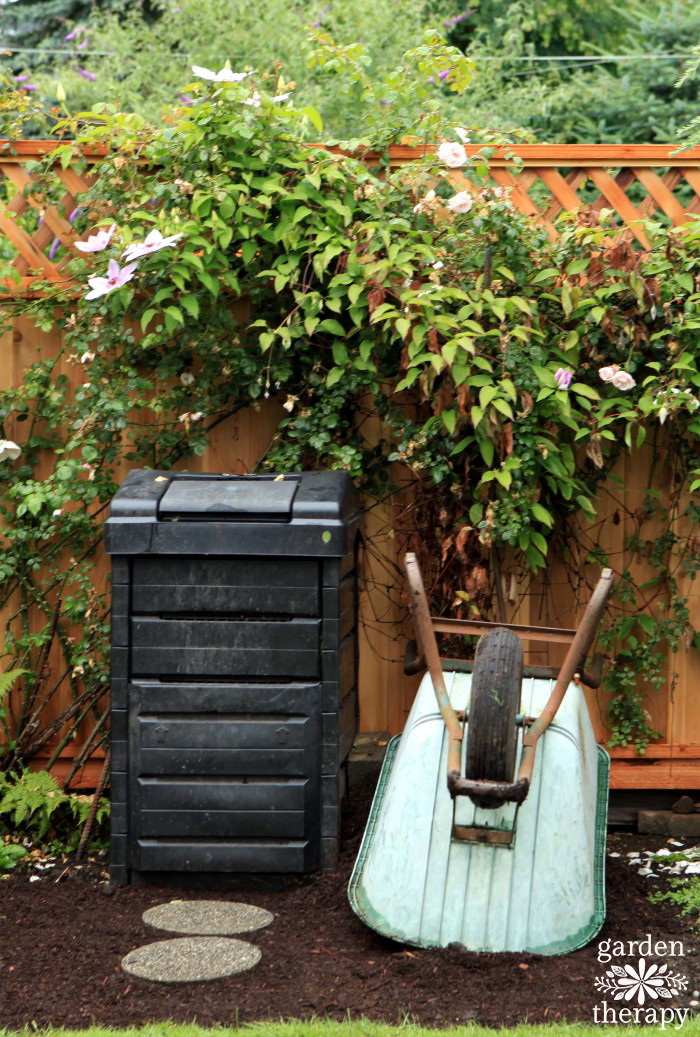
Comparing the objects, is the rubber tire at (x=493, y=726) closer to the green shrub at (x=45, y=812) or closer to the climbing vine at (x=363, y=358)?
the climbing vine at (x=363, y=358)

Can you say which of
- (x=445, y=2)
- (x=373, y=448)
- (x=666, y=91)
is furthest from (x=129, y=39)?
(x=373, y=448)

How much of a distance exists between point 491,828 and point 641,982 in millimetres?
571

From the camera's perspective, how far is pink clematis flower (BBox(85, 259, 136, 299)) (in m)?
4.05

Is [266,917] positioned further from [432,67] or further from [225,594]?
[432,67]

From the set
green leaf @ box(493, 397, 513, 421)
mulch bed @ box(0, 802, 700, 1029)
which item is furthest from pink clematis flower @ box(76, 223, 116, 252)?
mulch bed @ box(0, 802, 700, 1029)

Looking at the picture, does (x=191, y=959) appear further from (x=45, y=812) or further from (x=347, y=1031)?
(x=45, y=812)

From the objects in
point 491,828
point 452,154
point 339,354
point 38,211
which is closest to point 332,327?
point 339,354

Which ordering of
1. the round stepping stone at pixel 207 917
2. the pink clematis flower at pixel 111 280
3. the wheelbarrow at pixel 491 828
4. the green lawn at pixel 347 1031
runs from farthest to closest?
the pink clematis flower at pixel 111 280 < the round stepping stone at pixel 207 917 < the wheelbarrow at pixel 491 828 < the green lawn at pixel 347 1031

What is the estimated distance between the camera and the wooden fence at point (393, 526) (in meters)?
4.38

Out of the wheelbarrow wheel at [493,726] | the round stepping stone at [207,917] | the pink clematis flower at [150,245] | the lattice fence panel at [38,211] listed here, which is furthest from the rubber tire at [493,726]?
the lattice fence panel at [38,211]

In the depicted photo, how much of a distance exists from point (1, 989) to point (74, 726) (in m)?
1.47

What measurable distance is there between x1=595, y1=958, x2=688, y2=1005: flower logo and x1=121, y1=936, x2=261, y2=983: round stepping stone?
101 centimetres

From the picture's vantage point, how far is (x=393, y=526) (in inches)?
177

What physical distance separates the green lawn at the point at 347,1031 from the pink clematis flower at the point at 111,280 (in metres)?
2.51
